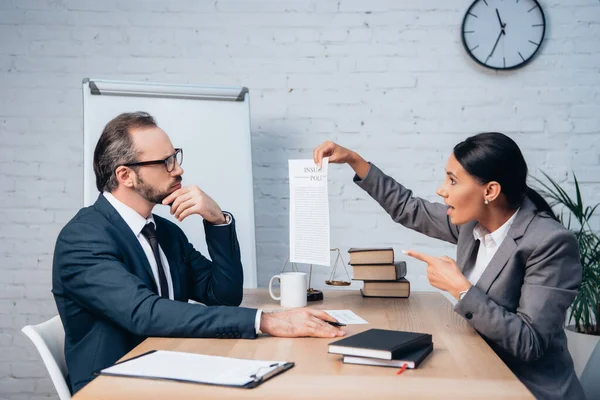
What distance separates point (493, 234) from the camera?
1.72m

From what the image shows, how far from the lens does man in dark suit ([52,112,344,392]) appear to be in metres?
1.40

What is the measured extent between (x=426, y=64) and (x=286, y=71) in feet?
2.25

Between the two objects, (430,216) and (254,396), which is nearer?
(254,396)

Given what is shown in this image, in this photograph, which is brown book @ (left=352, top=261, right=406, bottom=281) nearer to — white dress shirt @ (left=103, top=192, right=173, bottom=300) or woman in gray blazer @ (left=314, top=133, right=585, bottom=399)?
woman in gray blazer @ (left=314, top=133, right=585, bottom=399)

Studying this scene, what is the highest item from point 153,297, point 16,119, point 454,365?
point 16,119

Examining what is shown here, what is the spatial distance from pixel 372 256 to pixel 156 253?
0.73m

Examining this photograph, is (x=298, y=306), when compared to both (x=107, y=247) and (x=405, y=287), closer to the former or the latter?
(x=405, y=287)

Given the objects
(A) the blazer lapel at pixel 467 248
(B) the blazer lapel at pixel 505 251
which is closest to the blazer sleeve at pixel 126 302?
(B) the blazer lapel at pixel 505 251

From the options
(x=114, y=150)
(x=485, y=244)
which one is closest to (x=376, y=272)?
(x=485, y=244)

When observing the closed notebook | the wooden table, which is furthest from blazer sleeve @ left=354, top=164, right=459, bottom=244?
the closed notebook

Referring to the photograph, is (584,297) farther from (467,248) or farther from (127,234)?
(127,234)

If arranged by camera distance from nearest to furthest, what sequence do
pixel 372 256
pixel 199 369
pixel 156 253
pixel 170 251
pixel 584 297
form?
1. pixel 199 369
2. pixel 156 253
3. pixel 170 251
4. pixel 372 256
5. pixel 584 297

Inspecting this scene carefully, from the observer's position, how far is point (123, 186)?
1768mm

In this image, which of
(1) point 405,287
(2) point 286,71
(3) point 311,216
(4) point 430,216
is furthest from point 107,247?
(2) point 286,71
